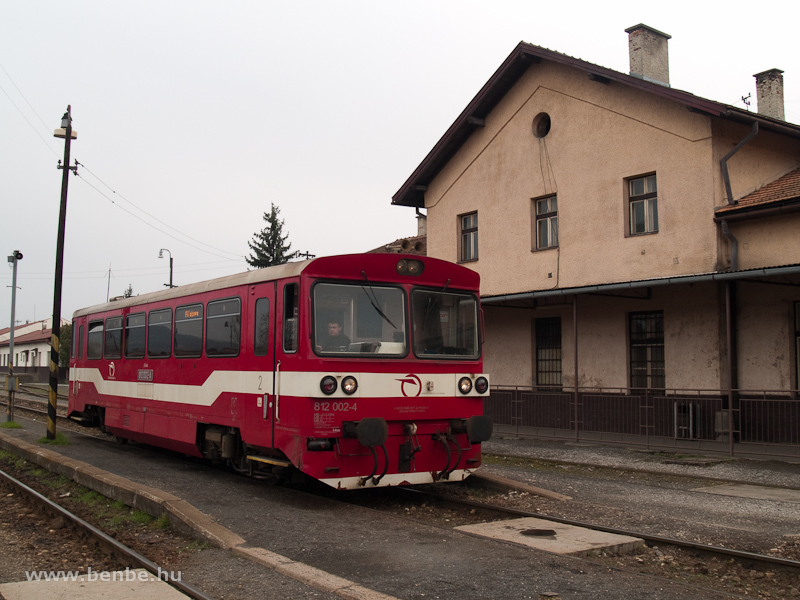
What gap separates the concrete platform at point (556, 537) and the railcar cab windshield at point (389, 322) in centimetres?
228

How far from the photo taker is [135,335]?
13719 millimetres

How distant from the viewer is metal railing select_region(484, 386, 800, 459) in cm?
1388

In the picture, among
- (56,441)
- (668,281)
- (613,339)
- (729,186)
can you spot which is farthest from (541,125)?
(56,441)

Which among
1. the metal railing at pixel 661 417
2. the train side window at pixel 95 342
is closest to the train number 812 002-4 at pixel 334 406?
the metal railing at pixel 661 417

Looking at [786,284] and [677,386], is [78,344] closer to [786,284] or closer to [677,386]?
[677,386]

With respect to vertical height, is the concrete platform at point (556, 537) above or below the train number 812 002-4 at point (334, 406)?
below

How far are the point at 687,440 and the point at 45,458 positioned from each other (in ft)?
38.0

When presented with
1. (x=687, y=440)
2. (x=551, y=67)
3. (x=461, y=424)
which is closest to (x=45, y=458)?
(x=461, y=424)

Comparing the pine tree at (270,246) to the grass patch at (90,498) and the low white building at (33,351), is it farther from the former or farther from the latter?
the grass patch at (90,498)

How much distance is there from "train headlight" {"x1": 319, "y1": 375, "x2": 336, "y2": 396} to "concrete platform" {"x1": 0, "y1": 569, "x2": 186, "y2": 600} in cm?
286

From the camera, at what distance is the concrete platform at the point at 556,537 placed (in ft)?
22.4

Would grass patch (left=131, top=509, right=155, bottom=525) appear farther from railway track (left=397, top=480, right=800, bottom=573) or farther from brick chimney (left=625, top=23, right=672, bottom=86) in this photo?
brick chimney (left=625, top=23, right=672, bottom=86)

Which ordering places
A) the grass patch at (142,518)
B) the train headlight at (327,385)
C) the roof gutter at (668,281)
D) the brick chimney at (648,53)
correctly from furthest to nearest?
the brick chimney at (648,53) → the roof gutter at (668,281) → the train headlight at (327,385) → the grass patch at (142,518)

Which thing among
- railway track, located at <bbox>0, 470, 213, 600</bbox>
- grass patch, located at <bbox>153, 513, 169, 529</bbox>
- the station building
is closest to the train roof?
grass patch, located at <bbox>153, 513, 169, 529</bbox>
